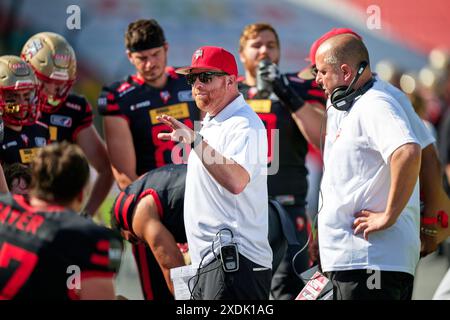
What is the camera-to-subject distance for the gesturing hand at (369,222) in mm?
5032

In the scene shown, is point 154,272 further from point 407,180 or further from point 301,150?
point 407,180

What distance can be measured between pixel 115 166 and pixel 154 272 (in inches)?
33.7

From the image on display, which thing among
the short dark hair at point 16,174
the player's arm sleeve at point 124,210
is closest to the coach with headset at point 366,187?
the player's arm sleeve at point 124,210

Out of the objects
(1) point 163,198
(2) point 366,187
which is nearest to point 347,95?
(2) point 366,187

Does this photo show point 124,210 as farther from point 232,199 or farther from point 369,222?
point 369,222

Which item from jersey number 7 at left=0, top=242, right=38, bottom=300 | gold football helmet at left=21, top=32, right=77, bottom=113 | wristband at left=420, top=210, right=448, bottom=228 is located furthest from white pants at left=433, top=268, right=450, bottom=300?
gold football helmet at left=21, top=32, right=77, bottom=113

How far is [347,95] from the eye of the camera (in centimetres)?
522

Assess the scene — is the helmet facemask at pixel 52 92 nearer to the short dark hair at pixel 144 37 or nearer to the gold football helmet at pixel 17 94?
the gold football helmet at pixel 17 94

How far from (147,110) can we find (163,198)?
63.9 inches

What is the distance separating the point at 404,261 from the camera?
16.9ft

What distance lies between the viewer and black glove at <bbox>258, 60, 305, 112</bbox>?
6.73 m

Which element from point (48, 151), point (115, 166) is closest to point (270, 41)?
point (115, 166)

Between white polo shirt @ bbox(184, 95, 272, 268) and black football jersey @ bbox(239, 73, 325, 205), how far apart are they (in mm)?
1938

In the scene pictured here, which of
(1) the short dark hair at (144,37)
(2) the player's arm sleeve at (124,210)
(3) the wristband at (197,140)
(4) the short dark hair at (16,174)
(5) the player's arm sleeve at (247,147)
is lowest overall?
(2) the player's arm sleeve at (124,210)
